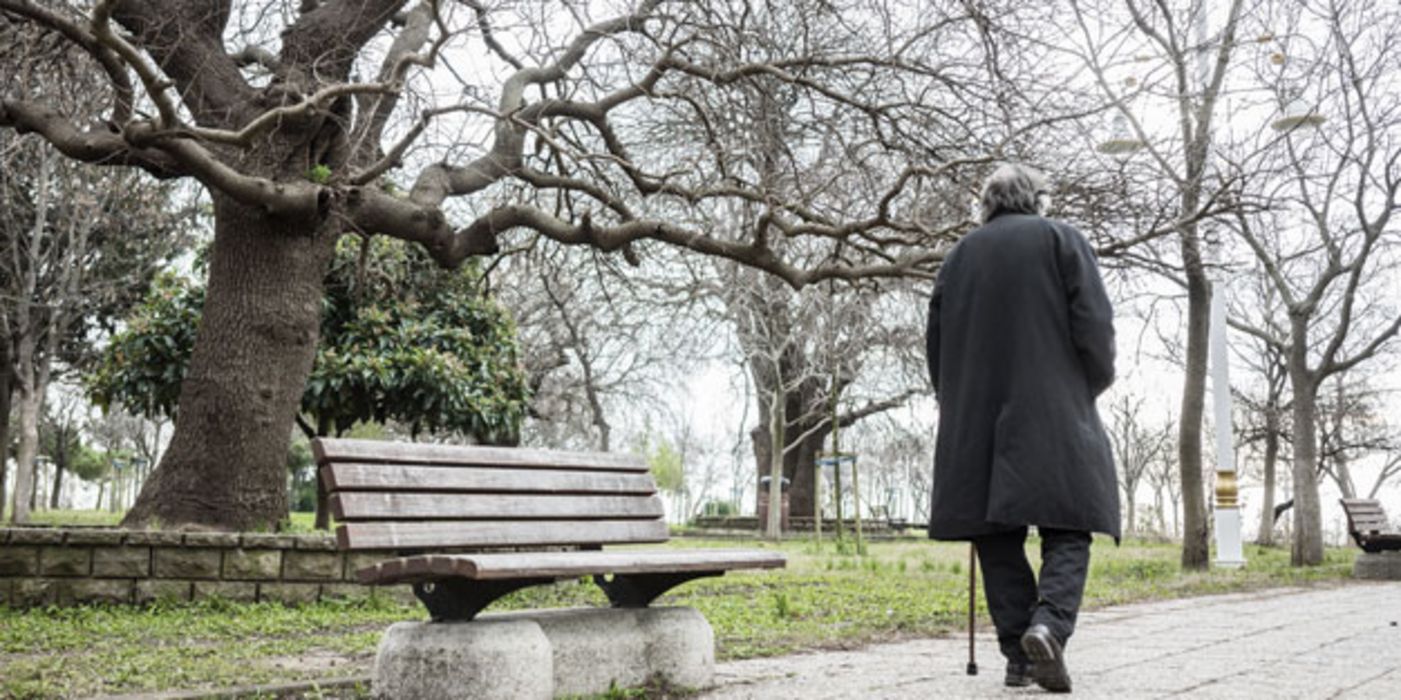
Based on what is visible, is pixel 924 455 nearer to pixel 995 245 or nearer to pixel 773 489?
pixel 773 489

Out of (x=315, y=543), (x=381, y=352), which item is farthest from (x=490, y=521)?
(x=381, y=352)

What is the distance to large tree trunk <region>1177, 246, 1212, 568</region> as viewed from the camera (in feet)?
41.8

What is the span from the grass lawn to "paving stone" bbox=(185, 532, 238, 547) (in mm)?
363

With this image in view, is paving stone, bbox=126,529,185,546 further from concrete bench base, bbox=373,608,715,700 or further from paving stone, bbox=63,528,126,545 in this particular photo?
concrete bench base, bbox=373,608,715,700

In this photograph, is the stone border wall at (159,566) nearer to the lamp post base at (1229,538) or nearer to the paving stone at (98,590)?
the paving stone at (98,590)

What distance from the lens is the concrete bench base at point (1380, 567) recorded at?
12.4 meters

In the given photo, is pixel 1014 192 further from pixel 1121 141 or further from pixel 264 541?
pixel 1121 141

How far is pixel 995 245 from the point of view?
169 inches

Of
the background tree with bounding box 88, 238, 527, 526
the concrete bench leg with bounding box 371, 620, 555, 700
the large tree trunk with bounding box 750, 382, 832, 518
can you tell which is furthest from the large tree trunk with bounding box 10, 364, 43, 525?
the concrete bench leg with bounding box 371, 620, 555, 700

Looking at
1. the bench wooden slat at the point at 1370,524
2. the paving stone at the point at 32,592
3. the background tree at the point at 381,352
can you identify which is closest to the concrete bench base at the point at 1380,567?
the bench wooden slat at the point at 1370,524

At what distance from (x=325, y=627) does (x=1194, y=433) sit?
1004 centimetres

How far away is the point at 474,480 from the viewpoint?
13.4 ft

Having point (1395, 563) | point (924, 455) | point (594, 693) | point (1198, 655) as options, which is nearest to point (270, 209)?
point (594, 693)

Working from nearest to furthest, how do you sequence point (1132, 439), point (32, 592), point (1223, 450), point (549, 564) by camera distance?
point (549, 564) → point (32, 592) → point (1223, 450) → point (1132, 439)
